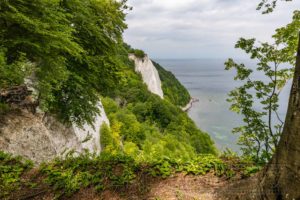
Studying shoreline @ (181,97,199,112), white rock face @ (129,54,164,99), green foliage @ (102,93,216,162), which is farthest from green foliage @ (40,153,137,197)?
shoreline @ (181,97,199,112)

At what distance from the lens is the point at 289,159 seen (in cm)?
299

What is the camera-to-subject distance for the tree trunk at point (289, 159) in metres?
2.88

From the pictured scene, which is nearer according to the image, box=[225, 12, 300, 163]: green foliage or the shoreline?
box=[225, 12, 300, 163]: green foliage

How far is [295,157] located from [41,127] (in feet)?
27.6

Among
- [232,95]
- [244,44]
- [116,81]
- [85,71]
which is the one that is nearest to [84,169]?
[232,95]

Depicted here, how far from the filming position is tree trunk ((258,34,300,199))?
2885mm

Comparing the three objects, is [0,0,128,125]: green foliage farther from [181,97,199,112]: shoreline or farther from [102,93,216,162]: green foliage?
[181,97,199,112]: shoreline

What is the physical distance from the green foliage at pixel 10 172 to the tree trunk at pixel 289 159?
4.48 m

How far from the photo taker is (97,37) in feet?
39.2

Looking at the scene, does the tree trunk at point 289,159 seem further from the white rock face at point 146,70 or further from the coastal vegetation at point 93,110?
the white rock face at point 146,70

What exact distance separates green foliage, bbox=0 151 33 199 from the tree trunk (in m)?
4.48

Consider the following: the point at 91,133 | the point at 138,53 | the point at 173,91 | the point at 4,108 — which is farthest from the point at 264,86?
the point at 173,91

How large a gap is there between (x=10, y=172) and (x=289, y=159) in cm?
535

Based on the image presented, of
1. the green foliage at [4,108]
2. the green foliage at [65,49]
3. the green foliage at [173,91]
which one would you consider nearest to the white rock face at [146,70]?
the green foliage at [173,91]
